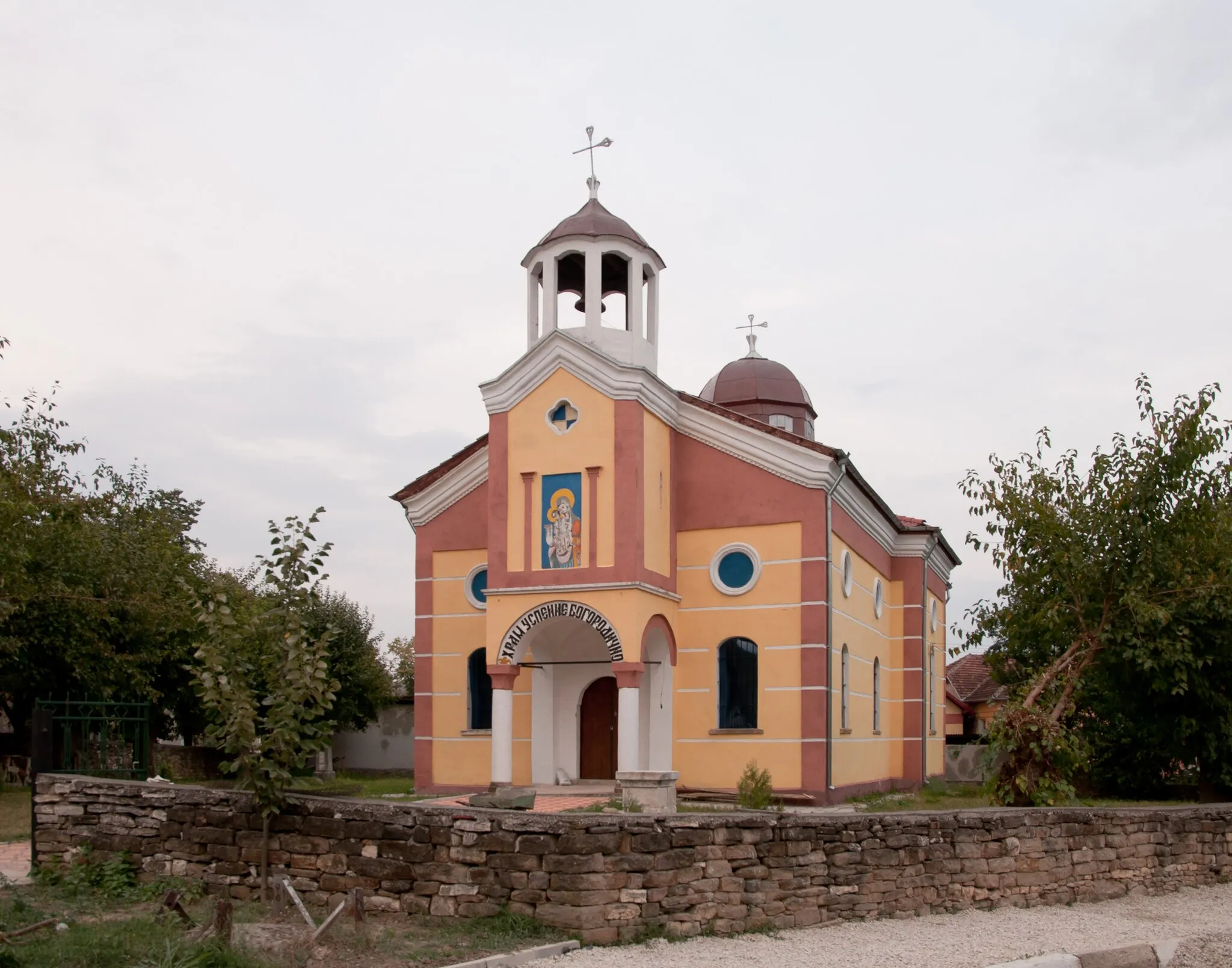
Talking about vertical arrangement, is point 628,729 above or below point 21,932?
above

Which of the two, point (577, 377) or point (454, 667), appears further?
point (454, 667)

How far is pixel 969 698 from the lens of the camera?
46844 millimetres

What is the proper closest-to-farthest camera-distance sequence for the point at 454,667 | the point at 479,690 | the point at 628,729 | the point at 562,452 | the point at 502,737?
the point at 628,729, the point at 502,737, the point at 562,452, the point at 479,690, the point at 454,667

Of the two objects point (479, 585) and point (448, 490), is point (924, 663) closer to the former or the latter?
point (479, 585)

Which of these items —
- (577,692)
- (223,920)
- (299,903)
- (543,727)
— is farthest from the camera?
(577,692)

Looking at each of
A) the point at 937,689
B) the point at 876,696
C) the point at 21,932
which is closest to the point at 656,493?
the point at 876,696

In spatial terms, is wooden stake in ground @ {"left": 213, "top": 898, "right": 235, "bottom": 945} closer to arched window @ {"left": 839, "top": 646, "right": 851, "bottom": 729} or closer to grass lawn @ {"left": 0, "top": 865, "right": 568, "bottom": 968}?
grass lawn @ {"left": 0, "top": 865, "right": 568, "bottom": 968}

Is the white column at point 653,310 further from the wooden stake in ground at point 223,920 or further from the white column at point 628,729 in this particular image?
the wooden stake in ground at point 223,920

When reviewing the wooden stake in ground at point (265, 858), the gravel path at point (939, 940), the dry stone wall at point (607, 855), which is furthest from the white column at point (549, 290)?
the gravel path at point (939, 940)

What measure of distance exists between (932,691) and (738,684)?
11745mm

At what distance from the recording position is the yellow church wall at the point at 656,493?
1997 cm

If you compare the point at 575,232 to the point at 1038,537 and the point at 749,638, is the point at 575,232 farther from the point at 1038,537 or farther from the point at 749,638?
the point at 1038,537

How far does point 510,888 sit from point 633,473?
35.8 feet

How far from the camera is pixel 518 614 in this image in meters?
19.8
